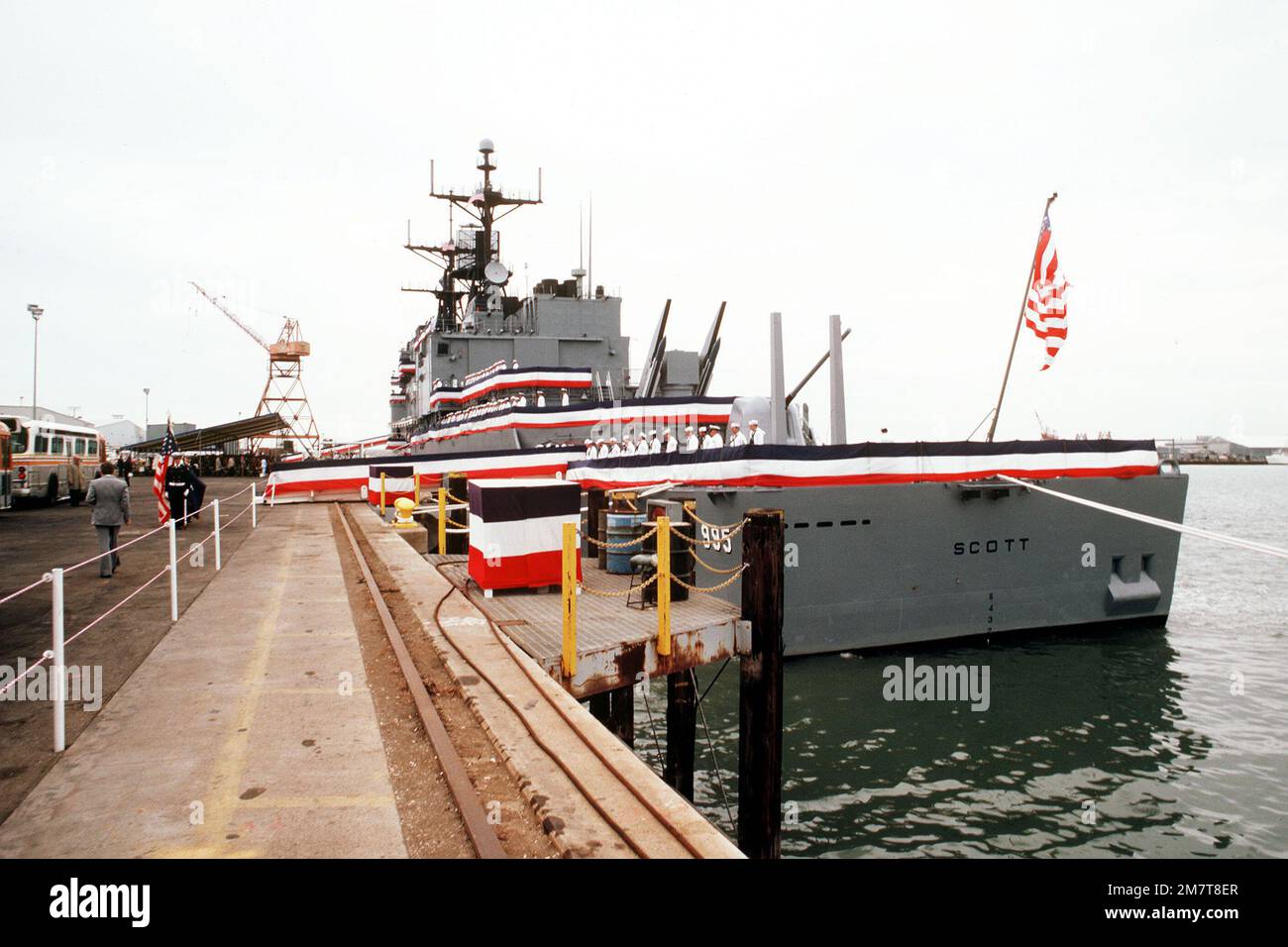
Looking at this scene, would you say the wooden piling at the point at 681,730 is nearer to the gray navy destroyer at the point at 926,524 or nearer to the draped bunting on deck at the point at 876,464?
the gray navy destroyer at the point at 926,524

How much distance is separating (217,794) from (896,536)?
12.3m

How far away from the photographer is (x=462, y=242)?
45.2 m

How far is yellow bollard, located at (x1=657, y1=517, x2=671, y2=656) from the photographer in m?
7.37

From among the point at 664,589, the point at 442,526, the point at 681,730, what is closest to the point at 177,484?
the point at 442,526

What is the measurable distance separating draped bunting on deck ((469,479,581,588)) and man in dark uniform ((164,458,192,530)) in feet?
40.6

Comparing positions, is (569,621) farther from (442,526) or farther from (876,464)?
(876,464)

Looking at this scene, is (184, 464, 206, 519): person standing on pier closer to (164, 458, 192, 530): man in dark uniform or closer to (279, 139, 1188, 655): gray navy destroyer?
(164, 458, 192, 530): man in dark uniform

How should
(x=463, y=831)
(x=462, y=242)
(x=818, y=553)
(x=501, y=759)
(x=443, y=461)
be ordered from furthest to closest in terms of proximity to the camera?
(x=462, y=242) < (x=443, y=461) < (x=818, y=553) < (x=501, y=759) < (x=463, y=831)

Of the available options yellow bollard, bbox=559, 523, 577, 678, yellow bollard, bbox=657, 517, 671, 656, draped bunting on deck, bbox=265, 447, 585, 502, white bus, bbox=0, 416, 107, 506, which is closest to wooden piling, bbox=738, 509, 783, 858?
yellow bollard, bbox=657, 517, 671, 656

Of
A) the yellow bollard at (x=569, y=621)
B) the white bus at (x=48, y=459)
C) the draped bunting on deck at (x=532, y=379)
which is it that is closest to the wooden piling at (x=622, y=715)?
the yellow bollard at (x=569, y=621)

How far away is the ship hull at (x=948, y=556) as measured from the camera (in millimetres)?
13672

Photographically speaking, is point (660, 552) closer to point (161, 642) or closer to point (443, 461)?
point (161, 642)

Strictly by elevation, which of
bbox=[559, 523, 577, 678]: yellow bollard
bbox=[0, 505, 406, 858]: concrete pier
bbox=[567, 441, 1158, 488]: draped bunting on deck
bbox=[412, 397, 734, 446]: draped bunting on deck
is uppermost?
bbox=[412, 397, 734, 446]: draped bunting on deck
